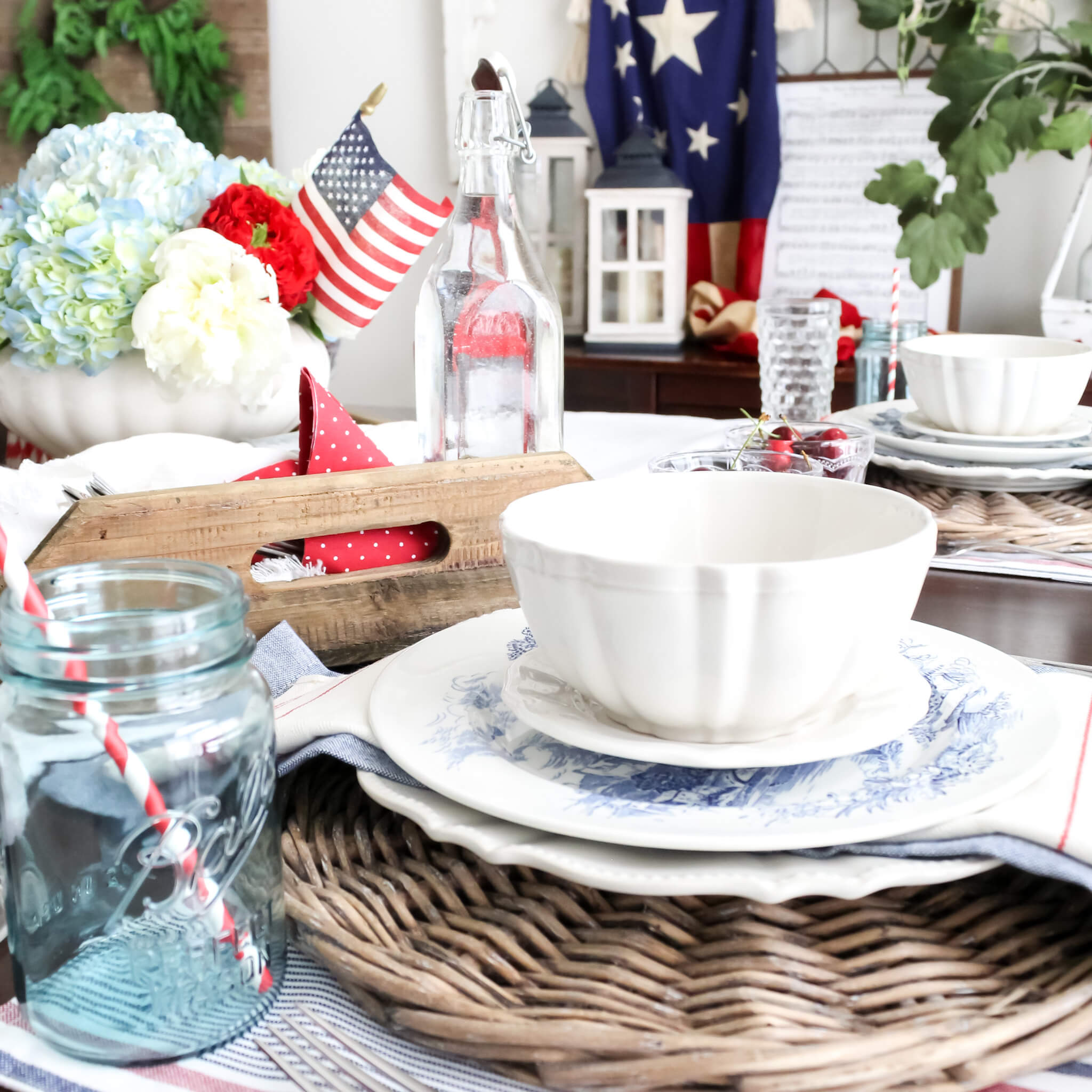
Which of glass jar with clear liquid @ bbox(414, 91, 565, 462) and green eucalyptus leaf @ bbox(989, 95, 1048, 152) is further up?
green eucalyptus leaf @ bbox(989, 95, 1048, 152)

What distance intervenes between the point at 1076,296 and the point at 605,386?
0.97 metres

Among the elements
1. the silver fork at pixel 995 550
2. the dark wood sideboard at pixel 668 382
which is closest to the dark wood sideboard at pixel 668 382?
the dark wood sideboard at pixel 668 382

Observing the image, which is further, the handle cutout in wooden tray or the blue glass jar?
the blue glass jar

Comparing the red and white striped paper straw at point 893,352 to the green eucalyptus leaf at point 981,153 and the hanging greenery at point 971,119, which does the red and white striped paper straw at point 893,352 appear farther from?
the green eucalyptus leaf at point 981,153

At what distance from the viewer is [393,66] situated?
10.2ft

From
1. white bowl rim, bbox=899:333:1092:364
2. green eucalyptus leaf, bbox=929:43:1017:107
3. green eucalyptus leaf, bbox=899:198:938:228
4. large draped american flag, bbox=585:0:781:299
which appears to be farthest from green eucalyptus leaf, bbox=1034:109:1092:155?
white bowl rim, bbox=899:333:1092:364

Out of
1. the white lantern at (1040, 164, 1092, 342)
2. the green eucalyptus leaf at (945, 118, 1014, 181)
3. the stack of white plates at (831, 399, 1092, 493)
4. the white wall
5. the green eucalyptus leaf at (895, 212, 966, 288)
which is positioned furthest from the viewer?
the white wall

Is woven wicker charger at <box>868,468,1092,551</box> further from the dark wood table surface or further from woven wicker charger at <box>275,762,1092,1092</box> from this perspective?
woven wicker charger at <box>275,762,1092,1092</box>

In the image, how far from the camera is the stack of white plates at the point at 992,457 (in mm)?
842

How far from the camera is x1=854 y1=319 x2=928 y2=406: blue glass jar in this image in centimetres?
129

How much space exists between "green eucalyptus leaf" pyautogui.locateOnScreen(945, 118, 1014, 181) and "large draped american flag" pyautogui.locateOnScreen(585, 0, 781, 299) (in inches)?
30.1

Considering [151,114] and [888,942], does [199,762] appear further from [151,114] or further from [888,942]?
[151,114]

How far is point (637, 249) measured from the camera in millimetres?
2609

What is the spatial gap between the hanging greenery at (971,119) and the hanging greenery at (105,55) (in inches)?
72.1
